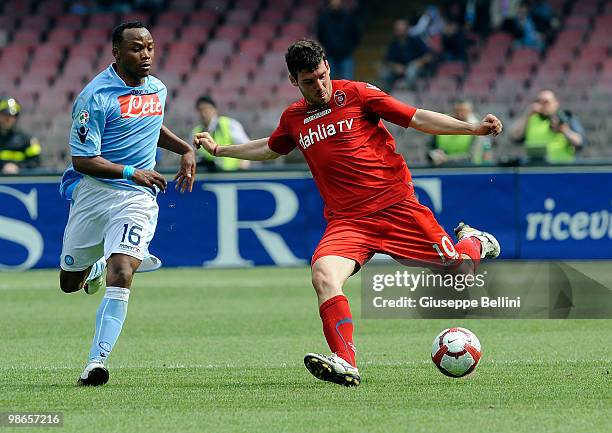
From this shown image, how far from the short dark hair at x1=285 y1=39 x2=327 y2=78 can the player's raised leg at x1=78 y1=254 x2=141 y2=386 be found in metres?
1.53

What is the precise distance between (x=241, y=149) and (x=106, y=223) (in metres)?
1.04

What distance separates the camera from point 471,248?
8.96 metres

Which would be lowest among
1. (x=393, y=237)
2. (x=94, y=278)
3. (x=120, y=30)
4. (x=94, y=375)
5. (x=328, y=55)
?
(x=94, y=375)

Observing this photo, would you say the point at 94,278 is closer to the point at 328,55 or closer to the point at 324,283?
the point at 324,283

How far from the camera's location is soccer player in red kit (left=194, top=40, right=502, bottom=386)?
7.81m

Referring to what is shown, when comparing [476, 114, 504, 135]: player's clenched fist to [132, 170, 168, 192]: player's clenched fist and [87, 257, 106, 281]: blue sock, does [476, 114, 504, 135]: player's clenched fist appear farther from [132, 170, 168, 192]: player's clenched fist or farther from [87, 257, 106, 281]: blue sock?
[87, 257, 106, 281]: blue sock

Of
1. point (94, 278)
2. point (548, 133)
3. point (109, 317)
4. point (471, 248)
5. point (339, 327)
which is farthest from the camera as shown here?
point (548, 133)

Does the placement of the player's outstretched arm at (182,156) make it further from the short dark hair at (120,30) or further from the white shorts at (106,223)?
the short dark hair at (120,30)

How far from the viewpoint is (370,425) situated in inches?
248

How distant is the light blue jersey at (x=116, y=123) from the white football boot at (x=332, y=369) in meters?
1.66

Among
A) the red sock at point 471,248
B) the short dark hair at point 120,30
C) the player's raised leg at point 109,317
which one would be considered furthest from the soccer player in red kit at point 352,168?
the player's raised leg at point 109,317

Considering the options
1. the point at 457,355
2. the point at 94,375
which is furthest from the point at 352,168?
the point at 94,375

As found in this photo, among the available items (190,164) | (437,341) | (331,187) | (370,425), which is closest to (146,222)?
(190,164)

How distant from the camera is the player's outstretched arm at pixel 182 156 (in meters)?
8.45
